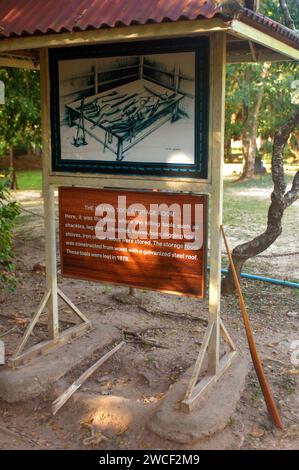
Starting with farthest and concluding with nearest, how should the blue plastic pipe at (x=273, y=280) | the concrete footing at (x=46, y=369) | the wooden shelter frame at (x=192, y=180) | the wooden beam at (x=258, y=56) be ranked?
the blue plastic pipe at (x=273, y=280) < the wooden beam at (x=258, y=56) < the concrete footing at (x=46, y=369) < the wooden shelter frame at (x=192, y=180)

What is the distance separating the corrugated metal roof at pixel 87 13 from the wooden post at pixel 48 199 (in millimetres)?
487

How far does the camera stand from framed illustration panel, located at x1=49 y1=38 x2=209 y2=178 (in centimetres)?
447

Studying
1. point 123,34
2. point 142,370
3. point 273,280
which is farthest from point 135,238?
point 273,280

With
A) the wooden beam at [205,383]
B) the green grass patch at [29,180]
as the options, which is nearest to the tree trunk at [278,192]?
the wooden beam at [205,383]

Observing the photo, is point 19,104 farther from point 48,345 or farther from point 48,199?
point 48,345

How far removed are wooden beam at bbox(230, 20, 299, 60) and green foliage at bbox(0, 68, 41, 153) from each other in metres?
5.96

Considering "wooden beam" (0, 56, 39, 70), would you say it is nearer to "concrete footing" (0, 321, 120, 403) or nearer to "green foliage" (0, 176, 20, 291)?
"green foliage" (0, 176, 20, 291)

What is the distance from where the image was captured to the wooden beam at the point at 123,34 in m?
3.79

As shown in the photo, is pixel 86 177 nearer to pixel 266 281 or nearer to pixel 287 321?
pixel 287 321

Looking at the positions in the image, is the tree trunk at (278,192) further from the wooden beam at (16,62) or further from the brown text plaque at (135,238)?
the wooden beam at (16,62)

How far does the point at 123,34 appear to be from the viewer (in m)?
4.07

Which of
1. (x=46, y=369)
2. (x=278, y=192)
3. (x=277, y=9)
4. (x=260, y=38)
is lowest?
(x=46, y=369)

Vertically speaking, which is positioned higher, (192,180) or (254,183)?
(192,180)

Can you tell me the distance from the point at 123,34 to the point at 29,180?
20.9 metres
